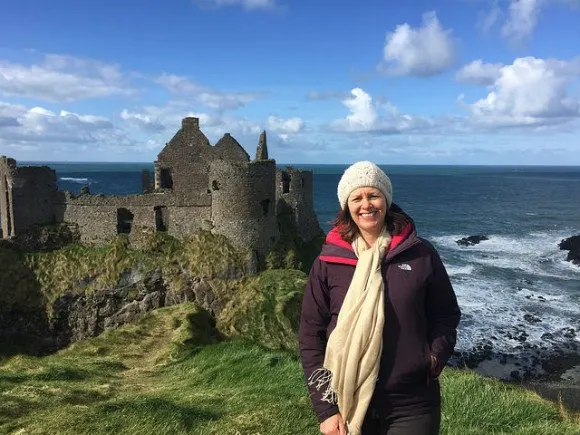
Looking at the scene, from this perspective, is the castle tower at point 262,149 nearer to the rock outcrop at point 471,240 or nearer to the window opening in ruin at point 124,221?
the window opening in ruin at point 124,221

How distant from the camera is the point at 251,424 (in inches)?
306

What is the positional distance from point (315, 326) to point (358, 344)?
0.51 metres

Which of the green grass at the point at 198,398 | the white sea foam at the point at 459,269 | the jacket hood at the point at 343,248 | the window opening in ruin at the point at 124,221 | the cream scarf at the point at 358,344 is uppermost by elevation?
the jacket hood at the point at 343,248

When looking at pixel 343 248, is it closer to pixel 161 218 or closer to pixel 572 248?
pixel 161 218

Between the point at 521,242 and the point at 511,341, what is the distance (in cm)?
3865

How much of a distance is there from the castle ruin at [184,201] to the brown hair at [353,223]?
63.1 ft

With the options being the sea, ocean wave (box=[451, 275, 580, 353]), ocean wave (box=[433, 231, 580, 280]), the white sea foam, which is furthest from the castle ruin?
ocean wave (box=[433, 231, 580, 280])

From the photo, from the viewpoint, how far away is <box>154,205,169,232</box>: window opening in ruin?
2667cm

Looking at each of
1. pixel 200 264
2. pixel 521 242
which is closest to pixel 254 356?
pixel 200 264

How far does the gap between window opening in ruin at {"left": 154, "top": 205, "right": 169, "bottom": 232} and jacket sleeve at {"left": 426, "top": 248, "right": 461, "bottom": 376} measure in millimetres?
23568

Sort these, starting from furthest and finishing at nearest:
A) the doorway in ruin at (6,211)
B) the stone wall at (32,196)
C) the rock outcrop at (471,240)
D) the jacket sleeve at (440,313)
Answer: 1. the rock outcrop at (471,240)
2. the doorway in ruin at (6,211)
3. the stone wall at (32,196)
4. the jacket sleeve at (440,313)

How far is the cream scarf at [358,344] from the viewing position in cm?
432

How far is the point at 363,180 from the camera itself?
4.68 m

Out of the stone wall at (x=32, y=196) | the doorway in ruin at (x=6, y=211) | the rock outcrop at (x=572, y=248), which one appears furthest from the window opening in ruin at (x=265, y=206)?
the rock outcrop at (x=572, y=248)
